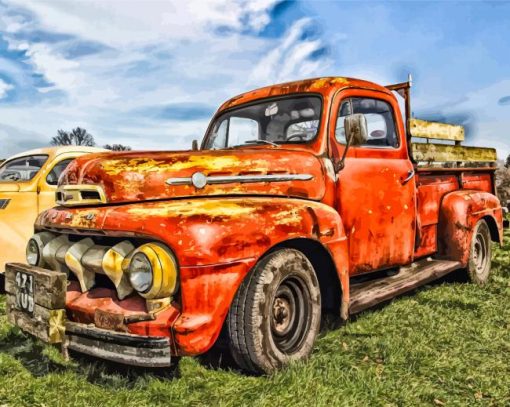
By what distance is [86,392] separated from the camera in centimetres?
277

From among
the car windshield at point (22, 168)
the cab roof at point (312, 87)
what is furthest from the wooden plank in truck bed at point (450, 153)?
the car windshield at point (22, 168)

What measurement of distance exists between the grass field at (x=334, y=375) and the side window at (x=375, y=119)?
1.51m

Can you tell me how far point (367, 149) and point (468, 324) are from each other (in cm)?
166

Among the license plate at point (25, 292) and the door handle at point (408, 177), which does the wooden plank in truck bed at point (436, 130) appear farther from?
the license plate at point (25, 292)

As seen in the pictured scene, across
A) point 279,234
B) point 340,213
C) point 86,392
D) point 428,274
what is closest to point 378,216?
point 340,213

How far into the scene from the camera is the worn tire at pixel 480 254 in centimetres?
535

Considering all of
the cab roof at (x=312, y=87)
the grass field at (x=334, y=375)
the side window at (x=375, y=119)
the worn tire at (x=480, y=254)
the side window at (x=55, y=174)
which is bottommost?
the grass field at (x=334, y=375)

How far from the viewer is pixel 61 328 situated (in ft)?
9.11

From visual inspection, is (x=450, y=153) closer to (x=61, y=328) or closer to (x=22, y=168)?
(x=61, y=328)

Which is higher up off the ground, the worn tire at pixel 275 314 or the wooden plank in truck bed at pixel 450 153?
the wooden plank in truck bed at pixel 450 153

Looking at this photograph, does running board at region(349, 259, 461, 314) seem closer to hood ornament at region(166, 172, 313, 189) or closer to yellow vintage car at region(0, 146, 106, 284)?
hood ornament at region(166, 172, 313, 189)

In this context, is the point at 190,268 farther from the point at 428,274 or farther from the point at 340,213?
the point at 428,274

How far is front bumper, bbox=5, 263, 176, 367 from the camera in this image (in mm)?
2498

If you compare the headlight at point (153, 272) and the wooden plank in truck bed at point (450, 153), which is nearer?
the headlight at point (153, 272)
